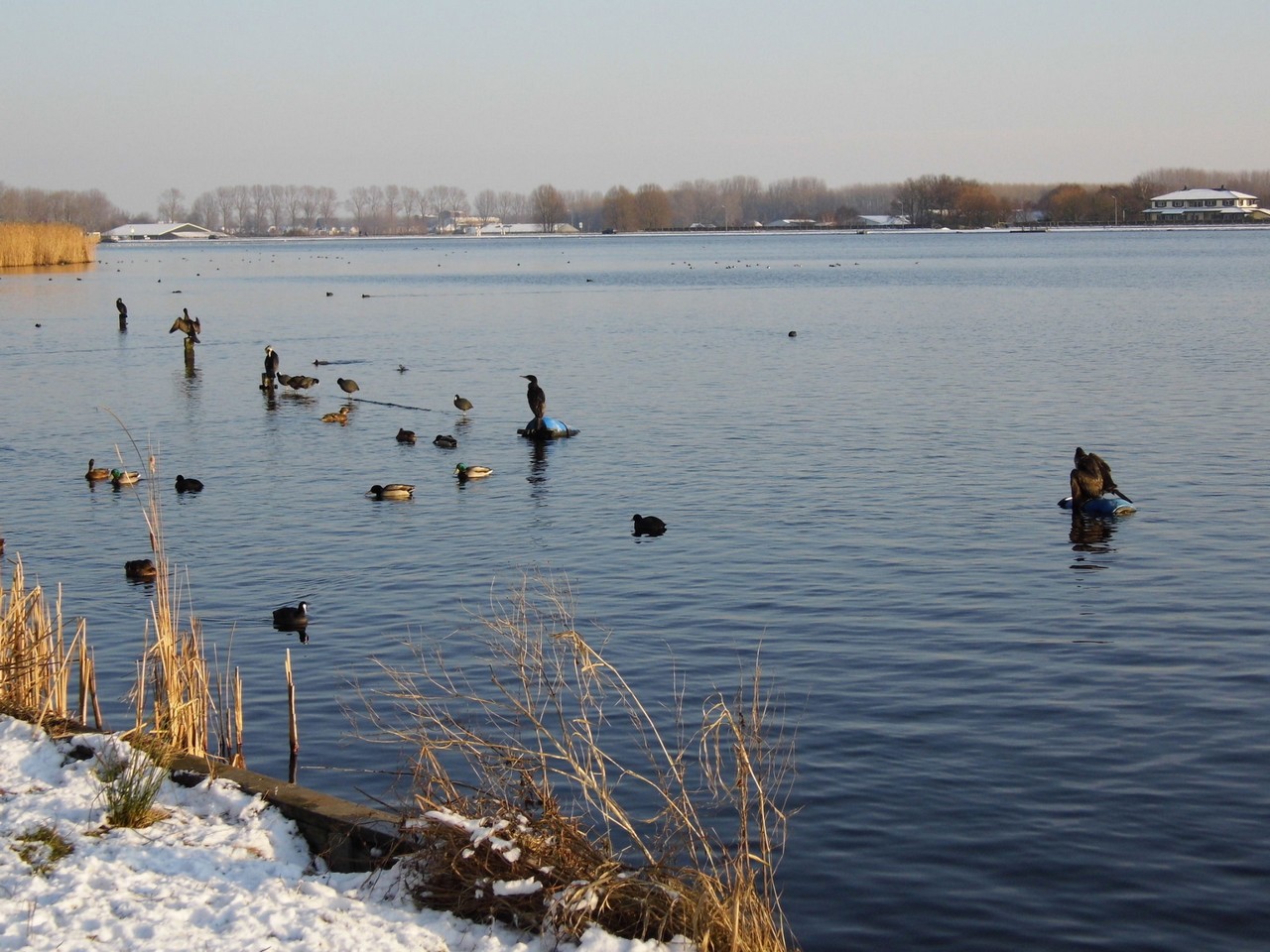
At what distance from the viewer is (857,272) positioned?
92.9 meters

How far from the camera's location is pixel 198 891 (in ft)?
20.8

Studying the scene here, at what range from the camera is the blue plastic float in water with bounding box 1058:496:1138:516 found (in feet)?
59.8

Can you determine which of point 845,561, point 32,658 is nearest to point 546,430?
point 845,561

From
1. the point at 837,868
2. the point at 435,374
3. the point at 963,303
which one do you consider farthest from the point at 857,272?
the point at 837,868

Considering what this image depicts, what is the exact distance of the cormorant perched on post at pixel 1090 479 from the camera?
18172 mm

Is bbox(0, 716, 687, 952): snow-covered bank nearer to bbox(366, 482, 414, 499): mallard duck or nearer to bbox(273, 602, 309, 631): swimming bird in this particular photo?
bbox(273, 602, 309, 631): swimming bird

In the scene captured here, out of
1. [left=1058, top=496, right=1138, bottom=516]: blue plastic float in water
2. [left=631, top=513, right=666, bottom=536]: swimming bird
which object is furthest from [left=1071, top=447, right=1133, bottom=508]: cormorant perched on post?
[left=631, top=513, right=666, bottom=536]: swimming bird

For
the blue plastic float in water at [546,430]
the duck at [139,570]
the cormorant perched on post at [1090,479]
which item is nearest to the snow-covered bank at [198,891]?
the duck at [139,570]

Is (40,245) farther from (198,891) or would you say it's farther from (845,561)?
(198,891)

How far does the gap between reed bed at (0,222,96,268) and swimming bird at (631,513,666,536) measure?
262ft

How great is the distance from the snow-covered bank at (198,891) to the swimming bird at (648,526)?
35.0ft

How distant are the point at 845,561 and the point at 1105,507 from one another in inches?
166

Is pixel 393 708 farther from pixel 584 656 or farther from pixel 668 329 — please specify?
pixel 668 329

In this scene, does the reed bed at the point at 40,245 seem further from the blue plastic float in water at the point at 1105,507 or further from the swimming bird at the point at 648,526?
the blue plastic float in water at the point at 1105,507
